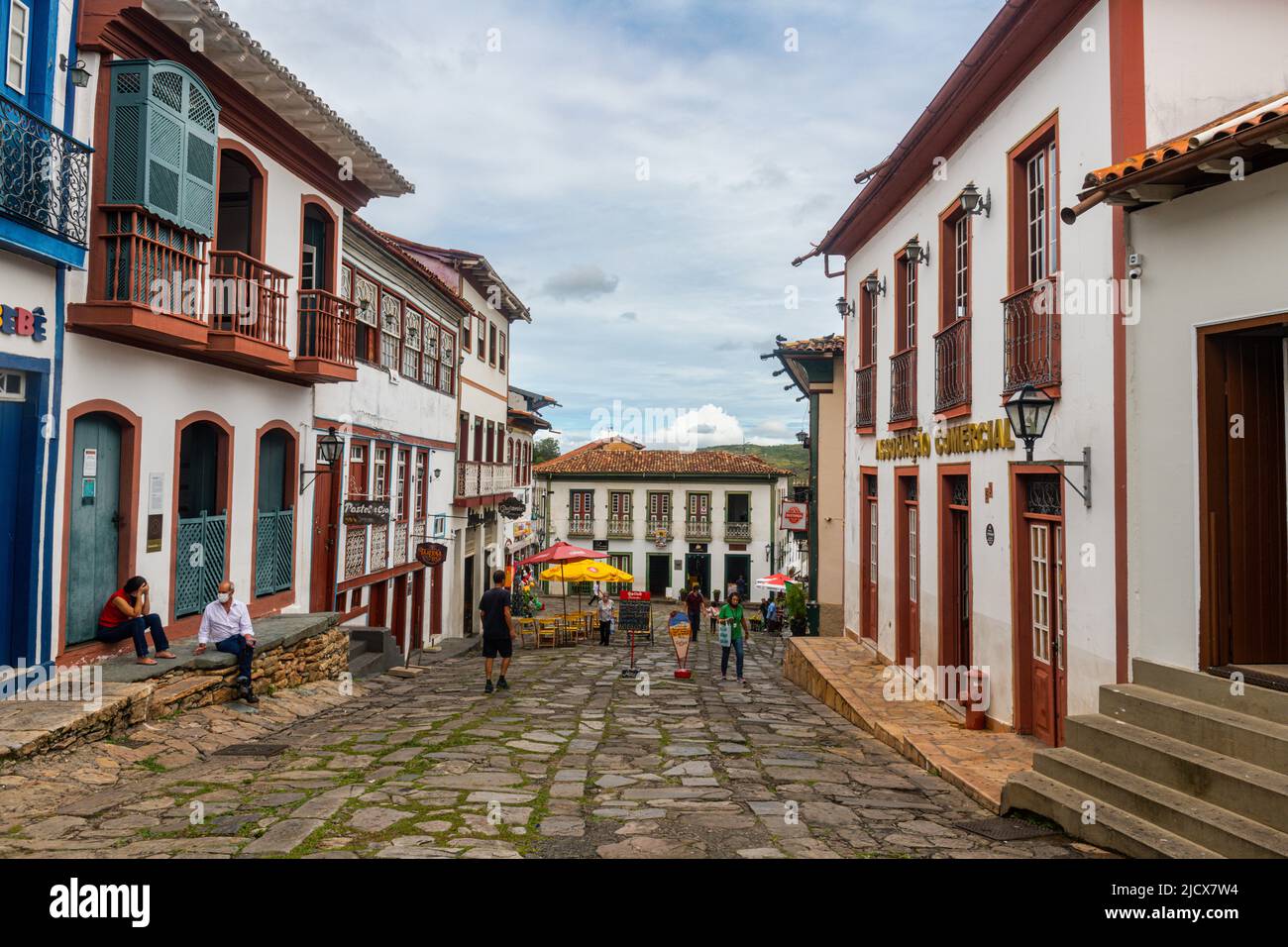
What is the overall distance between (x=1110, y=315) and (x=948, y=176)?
4.65 m

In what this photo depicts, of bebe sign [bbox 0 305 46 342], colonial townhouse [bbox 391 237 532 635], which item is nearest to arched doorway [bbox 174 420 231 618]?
bebe sign [bbox 0 305 46 342]

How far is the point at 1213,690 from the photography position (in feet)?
18.0

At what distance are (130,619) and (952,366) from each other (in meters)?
8.99

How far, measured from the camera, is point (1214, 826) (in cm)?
442

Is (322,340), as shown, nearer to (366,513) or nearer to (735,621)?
(366,513)

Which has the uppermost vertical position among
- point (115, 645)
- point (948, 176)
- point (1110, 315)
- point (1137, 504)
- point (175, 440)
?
point (948, 176)

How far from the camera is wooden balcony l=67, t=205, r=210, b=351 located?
26.7 ft

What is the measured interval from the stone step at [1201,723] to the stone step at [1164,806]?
1.26 ft

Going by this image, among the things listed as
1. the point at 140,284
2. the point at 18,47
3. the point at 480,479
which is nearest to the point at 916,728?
the point at 140,284

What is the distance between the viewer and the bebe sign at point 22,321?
23.9ft

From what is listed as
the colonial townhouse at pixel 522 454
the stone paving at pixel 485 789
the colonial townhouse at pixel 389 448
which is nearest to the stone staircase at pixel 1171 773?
the stone paving at pixel 485 789

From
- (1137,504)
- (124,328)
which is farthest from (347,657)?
(1137,504)

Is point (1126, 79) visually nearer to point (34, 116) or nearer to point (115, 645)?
point (34, 116)

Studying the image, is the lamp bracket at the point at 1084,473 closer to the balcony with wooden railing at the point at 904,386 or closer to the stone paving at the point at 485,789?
the stone paving at the point at 485,789
